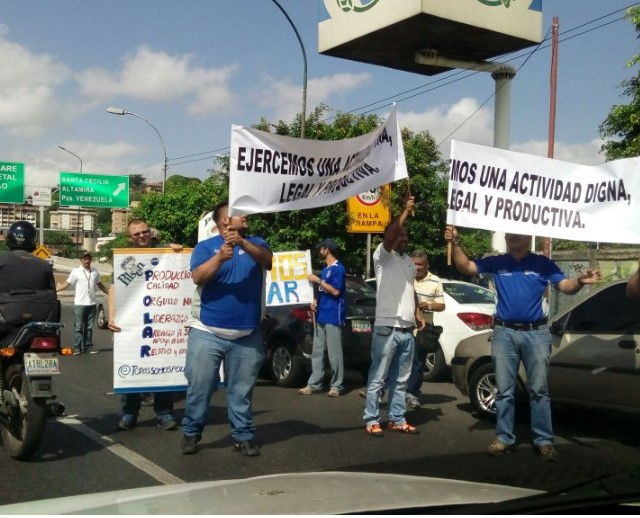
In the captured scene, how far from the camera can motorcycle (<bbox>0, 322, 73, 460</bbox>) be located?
578 cm

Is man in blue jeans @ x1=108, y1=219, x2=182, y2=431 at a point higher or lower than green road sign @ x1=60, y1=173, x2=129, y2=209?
lower

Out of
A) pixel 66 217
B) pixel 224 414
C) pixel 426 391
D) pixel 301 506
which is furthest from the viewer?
pixel 66 217

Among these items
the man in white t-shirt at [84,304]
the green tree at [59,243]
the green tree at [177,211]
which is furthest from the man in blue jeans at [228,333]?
the green tree at [59,243]

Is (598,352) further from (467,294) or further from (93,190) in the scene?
(93,190)

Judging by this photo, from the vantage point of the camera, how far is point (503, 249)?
1436cm

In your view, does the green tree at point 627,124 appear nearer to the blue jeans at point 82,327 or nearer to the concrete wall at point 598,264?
the concrete wall at point 598,264

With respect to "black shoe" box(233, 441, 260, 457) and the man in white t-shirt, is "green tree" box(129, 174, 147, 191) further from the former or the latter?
"black shoe" box(233, 441, 260, 457)

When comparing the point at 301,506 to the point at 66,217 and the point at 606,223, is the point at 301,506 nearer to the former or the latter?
the point at 606,223

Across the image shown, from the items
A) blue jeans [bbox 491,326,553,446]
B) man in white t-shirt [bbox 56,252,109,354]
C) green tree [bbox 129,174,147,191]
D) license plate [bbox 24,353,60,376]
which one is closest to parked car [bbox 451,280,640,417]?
blue jeans [bbox 491,326,553,446]

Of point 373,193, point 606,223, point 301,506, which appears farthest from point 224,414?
point 373,193

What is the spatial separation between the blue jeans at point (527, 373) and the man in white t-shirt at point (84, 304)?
29.5 ft

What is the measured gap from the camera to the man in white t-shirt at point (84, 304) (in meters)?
13.6

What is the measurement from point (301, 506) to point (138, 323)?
524 centimetres

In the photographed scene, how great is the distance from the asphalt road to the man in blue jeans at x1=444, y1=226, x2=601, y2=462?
0.25m
